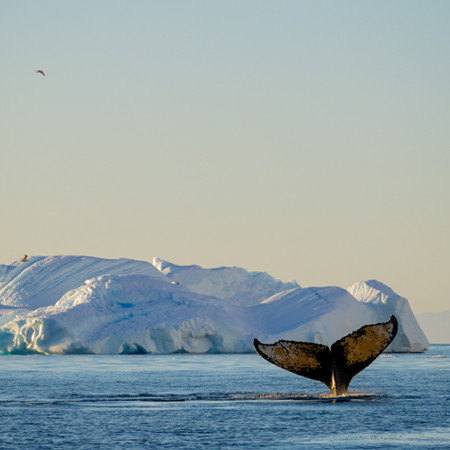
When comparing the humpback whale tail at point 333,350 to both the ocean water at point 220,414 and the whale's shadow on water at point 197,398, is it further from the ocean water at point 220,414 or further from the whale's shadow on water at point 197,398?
the whale's shadow on water at point 197,398

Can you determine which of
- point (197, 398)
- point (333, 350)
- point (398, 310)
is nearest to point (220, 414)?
point (333, 350)

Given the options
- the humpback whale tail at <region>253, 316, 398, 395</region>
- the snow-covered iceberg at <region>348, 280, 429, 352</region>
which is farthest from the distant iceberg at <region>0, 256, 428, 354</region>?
the humpback whale tail at <region>253, 316, 398, 395</region>

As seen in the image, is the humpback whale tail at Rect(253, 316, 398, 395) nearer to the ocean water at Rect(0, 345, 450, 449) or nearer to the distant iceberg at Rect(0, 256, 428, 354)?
the ocean water at Rect(0, 345, 450, 449)

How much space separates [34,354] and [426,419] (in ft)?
203

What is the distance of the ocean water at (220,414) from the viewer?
24.2 m

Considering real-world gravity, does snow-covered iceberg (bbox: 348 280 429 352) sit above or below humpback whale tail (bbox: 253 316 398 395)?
above

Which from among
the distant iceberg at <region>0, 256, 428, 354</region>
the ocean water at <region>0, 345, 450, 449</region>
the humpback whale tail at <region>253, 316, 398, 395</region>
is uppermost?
the distant iceberg at <region>0, 256, 428, 354</region>

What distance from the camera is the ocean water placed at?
24.2 metres

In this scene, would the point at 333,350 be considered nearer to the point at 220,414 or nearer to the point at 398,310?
the point at 220,414

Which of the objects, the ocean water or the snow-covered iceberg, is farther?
the snow-covered iceberg

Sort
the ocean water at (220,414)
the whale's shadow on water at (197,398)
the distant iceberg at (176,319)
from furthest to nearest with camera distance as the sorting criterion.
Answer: the distant iceberg at (176,319) → the whale's shadow on water at (197,398) → the ocean water at (220,414)

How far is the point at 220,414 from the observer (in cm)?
2988

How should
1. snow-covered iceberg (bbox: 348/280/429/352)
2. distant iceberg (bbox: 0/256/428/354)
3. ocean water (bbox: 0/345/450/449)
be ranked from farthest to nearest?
snow-covered iceberg (bbox: 348/280/429/352) → distant iceberg (bbox: 0/256/428/354) → ocean water (bbox: 0/345/450/449)

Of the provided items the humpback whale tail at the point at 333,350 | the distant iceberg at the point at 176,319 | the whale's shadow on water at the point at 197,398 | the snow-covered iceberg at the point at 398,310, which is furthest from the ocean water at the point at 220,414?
the snow-covered iceberg at the point at 398,310
